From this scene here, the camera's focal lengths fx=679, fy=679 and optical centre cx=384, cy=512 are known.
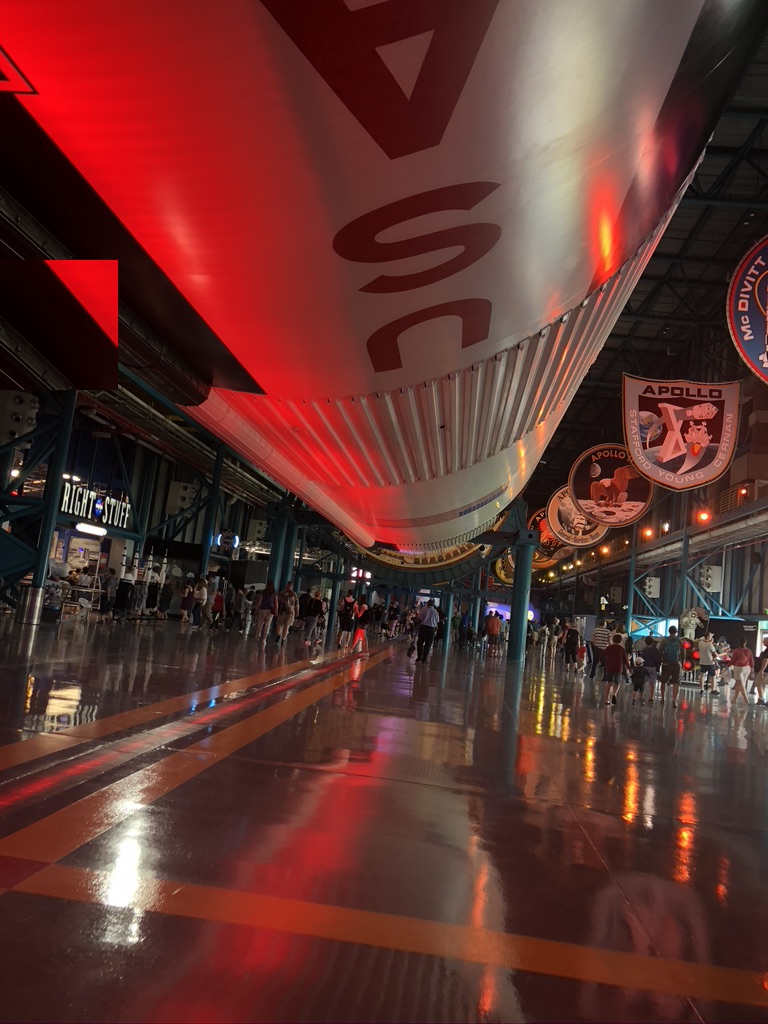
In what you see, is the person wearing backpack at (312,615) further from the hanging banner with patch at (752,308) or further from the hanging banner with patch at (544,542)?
the hanging banner with patch at (752,308)

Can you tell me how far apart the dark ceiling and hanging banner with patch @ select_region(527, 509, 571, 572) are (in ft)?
27.4

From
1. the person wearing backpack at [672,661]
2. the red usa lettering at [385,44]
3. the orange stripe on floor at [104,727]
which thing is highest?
the red usa lettering at [385,44]

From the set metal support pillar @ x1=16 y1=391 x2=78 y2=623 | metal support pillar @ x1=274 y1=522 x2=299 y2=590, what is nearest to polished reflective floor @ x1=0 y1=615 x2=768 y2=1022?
metal support pillar @ x1=16 y1=391 x2=78 y2=623

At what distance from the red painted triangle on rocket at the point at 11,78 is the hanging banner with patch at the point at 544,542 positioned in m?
21.4

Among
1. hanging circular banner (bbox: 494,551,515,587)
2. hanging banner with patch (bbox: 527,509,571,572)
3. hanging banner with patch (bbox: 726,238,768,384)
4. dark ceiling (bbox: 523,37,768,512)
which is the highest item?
dark ceiling (bbox: 523,37,768,512)

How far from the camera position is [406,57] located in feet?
10.0

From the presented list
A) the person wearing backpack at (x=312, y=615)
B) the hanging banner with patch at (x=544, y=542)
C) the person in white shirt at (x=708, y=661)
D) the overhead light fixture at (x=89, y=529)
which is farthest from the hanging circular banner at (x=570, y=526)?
the overhead light fixture at (x=89, y=529)

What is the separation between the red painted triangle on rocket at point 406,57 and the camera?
298 centimetres

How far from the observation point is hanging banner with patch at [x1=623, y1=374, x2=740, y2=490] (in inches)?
544

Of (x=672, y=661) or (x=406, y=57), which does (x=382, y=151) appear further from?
(x=672, y=661)

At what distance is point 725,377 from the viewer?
85.4ft

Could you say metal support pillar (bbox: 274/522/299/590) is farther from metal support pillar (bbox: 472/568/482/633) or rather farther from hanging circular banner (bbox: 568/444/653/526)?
metal support pillar (bbox: 472/568/482/633)

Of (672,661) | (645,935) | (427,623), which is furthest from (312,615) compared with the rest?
(645,935)

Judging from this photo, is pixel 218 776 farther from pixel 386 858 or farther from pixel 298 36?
pixel 298 36
